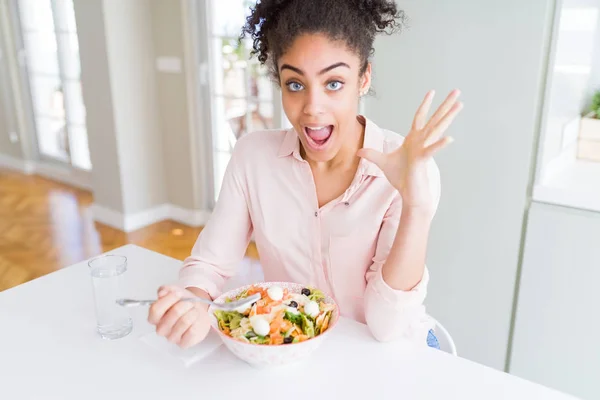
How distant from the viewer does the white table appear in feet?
2.81

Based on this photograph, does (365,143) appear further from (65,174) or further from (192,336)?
(65,174)

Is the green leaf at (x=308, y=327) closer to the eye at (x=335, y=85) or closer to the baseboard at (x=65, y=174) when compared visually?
the eye at (x=335, y=85)

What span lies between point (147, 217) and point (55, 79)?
1.63 m

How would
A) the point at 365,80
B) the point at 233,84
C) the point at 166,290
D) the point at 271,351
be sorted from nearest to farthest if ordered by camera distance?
1. the point at 271,351
2. the point at 166,290
3. the point at 365,80
4. the point at 233,84

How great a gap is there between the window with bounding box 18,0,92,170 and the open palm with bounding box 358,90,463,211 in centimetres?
371

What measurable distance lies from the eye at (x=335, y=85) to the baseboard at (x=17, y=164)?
4.65 meters

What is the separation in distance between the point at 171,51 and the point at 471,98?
7.38 feet

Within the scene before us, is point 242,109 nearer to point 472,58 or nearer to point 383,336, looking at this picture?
point 472,58

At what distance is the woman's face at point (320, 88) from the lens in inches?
41.6

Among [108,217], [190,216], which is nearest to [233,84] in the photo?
[190,216]

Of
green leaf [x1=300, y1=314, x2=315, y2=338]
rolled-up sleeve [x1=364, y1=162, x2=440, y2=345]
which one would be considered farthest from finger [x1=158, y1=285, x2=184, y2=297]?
rolled-up sleeve [x1=364, y1=162, x2=440, y2=345]

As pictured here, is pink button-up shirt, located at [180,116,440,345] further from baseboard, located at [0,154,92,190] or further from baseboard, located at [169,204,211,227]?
baseboard, located at [0,154,92,190]

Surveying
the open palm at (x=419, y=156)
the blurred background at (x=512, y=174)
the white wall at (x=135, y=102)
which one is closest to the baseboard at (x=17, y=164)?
the white wall at (x=135, y=102)

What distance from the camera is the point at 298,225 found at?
48.7 inches
